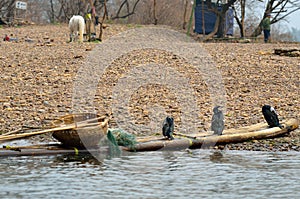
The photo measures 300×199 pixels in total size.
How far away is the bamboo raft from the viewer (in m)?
9.69

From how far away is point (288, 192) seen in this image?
794cm

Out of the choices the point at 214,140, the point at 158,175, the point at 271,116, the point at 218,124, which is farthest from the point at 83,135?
the point at 271,116

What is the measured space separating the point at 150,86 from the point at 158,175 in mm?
6677

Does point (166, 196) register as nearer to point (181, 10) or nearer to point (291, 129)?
point (291, 129)

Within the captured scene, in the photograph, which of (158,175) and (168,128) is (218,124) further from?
(158,175)

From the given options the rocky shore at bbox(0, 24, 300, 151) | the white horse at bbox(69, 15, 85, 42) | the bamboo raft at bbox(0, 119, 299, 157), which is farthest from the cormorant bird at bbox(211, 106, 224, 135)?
the white horse at bbox(69, 15, 85, 42)

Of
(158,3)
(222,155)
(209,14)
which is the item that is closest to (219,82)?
(222,155)

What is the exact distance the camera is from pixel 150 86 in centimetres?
1541

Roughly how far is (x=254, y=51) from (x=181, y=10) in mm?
24514

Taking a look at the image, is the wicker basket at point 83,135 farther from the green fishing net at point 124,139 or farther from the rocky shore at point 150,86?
the rocky shore at point 150,86

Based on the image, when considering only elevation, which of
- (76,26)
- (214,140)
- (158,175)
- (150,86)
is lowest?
(158,175)

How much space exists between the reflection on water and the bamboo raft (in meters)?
0.09

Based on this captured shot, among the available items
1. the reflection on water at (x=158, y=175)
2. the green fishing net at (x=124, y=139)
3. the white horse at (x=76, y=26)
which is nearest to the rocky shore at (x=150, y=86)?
the reflection on water at (x=158, y=175)

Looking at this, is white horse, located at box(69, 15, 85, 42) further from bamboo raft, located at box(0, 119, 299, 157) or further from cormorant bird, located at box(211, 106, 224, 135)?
cormorant bird, located at box(211, 106, 224, 135)
